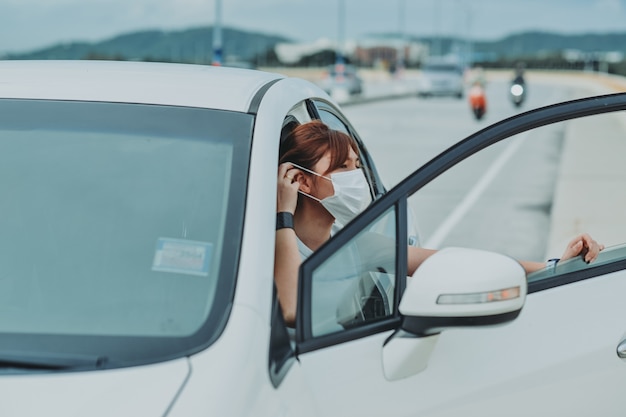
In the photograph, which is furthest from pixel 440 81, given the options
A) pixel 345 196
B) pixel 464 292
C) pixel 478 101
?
pixel 464 292

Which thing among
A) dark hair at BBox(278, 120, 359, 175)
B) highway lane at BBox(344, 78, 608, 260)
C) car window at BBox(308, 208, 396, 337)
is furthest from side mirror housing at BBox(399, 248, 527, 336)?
highway lane at BBox(344, 78, 608, 260)

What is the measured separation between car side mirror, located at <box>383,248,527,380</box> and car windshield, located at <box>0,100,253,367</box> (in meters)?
0.40

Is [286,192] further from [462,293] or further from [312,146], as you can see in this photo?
[462,293]

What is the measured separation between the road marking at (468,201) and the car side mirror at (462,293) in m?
7.38

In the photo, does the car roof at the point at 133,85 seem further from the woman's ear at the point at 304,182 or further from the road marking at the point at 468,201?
the road marking at the point at 468,201

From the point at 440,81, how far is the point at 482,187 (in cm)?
4172

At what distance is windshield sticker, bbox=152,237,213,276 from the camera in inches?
93.8

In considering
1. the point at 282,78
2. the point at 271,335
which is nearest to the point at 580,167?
the point at 282,78

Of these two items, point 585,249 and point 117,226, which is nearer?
point 117,226

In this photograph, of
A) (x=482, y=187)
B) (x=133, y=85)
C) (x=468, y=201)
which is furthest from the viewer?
(x=482, y=187)

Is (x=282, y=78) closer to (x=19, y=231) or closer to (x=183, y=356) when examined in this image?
(x=19, y=231)

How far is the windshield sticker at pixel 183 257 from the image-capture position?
93.8 inches

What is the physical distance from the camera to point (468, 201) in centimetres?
1369

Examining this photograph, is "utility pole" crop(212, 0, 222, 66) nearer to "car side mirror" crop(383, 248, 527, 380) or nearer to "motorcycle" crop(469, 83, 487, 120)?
"motorcycle" crop(469, 83, 487, 120)
